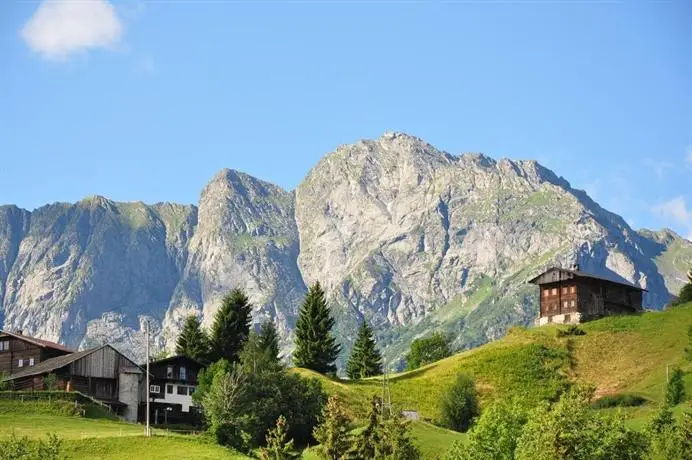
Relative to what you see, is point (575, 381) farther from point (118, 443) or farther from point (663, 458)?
point (118, 443)

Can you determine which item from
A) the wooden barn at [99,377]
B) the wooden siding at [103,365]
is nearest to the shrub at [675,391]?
the wooden barn at [99,377]

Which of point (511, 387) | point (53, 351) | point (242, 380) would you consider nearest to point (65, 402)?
point (242, 380)

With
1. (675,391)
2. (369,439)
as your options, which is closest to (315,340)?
(675,391)

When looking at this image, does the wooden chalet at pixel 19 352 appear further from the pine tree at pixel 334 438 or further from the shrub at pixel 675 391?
the shrub at pixel 675 391

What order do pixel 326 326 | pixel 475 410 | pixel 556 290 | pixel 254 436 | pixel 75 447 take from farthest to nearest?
pixel 556 290 < pixel 326 326 < pixel 475 410 < pixel 254 436 < pixel 75 447

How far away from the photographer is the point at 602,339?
143125mm

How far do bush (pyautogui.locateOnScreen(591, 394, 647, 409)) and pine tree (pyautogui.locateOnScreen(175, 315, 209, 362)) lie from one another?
164 feet

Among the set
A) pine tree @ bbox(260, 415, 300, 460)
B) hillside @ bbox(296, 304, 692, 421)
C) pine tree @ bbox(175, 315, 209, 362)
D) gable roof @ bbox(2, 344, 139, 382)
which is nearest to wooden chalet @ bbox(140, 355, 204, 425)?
pine tree @ bbox(175, 315, 209, 362)

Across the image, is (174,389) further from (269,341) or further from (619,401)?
(619,401)

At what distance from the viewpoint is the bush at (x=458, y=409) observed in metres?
119

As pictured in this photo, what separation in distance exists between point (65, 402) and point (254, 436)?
20.6 metres

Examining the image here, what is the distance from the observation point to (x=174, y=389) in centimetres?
12644

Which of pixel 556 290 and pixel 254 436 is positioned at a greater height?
pixel 556 290

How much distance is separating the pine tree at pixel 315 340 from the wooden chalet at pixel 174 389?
1817 cm
